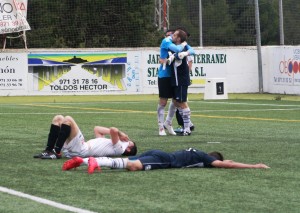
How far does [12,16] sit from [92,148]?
31.8m

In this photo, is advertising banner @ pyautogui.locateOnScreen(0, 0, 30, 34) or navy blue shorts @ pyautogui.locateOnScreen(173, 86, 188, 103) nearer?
navy blue shorts @ pyautogui.locateOnScreen(173, 86, 188, 103)

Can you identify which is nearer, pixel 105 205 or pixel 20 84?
pixel 105 205

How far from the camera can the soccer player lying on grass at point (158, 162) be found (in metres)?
11.4

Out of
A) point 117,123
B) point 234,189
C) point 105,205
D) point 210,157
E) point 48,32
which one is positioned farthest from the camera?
point 48,32

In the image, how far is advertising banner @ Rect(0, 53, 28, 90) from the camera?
135ft

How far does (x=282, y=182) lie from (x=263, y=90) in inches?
1273

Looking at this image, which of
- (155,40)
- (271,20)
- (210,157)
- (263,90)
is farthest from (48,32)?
(210,157)

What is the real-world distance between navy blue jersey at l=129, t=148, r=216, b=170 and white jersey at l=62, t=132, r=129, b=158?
4.29 ft

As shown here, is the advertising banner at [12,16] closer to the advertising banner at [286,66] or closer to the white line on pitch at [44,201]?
the advertising banner at [286,66]

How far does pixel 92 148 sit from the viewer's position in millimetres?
13000

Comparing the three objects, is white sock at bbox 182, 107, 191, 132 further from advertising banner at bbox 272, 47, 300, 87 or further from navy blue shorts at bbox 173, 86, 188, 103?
advertising banner at bbox 272, 47, 300, 87

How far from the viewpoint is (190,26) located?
2598 inches

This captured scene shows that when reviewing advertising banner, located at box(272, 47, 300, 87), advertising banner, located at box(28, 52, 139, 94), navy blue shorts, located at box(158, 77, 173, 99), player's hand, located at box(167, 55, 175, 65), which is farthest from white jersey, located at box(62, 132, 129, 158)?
advertising banner, located at box(28, 52, 139, 94)

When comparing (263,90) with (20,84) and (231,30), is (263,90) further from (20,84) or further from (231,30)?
(231,30)
